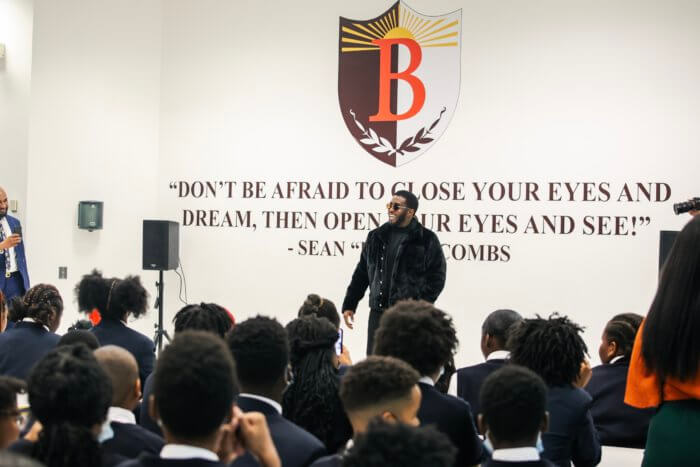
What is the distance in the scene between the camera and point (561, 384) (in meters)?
2.75

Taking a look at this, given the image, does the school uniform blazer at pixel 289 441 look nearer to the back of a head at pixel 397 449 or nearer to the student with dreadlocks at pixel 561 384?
the back of a head at pixel 397 449

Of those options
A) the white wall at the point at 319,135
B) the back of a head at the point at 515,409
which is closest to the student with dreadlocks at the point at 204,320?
the back of a head at the point at 515,409

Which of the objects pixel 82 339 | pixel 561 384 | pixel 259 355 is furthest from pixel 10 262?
pixel 561 384

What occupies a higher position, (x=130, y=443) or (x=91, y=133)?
(x=91, y=133)

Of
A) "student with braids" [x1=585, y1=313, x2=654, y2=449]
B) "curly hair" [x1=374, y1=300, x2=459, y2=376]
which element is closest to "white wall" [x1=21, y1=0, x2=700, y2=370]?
"student with braids" [x1=585, y1=313, x2=654, y2=449]

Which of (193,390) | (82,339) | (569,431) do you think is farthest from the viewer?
(82,339)

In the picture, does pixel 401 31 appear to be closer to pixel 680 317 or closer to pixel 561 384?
pixel 561 384

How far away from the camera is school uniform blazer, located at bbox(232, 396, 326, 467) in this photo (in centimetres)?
205

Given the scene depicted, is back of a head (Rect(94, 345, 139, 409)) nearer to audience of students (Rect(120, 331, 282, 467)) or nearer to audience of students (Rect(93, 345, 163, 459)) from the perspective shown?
audience of students (Rect(93, 345, 163, 459))

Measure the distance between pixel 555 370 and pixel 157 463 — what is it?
1.63m

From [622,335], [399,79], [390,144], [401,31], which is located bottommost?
[622,335]

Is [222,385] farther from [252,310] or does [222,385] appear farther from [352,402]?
[252,310]

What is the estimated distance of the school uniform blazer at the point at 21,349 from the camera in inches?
140

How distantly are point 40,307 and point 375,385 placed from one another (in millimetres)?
2440
